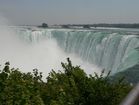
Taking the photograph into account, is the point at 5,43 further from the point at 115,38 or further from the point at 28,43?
the point at 115,38

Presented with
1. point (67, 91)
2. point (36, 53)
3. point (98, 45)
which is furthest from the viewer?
point (36, 53)

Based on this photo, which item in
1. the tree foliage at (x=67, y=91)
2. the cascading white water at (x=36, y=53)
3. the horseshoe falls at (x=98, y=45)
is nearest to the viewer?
the tree foliage at (x=67, y=91)

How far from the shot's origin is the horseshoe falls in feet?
136

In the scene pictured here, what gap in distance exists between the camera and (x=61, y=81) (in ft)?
34.8

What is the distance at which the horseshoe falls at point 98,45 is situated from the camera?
41562 mm

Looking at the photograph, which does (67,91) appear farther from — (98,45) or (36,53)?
(36,53)

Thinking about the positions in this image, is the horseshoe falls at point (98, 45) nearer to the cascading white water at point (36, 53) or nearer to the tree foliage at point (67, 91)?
the cascading white water at point (36, 53)

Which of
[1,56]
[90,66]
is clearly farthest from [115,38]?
[1,56]

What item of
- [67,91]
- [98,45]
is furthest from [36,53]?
[67,91]

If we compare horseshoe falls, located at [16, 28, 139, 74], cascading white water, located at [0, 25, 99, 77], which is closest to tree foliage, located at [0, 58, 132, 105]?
horseshoe falls, located at [16, 28, 139, 74]

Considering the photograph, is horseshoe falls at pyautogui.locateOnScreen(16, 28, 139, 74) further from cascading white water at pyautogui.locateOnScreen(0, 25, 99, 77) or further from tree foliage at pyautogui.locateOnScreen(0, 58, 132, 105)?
tree foliage at pyautogui.locateOnScreen(0, 58, 132, 105)

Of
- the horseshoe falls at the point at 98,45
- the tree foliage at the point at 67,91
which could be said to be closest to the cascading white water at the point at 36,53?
the horseshoe falls at the point at 98,45

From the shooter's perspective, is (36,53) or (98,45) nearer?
(98,45)

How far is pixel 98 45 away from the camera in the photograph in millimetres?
50125
